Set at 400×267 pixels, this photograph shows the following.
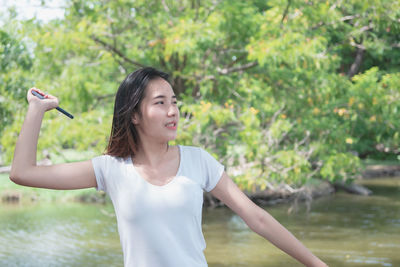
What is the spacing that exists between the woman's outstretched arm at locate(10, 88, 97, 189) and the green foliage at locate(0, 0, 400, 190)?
8.36m

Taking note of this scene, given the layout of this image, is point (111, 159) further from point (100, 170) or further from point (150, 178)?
point (150, 178)

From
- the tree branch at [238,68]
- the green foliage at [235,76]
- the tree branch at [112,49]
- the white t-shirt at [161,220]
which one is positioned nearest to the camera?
the white t-shirt at [161,220]

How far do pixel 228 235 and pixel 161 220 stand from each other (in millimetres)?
11192

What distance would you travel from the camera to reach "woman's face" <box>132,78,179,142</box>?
213 cm

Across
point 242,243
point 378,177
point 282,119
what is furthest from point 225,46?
point 378,177

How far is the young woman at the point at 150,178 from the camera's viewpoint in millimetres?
1988

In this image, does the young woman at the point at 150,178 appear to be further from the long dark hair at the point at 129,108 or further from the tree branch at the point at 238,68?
the tree branch at the point at 238,68

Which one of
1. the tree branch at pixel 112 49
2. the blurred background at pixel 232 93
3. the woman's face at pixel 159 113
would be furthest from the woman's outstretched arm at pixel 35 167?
the tree branch at pixel 112 49

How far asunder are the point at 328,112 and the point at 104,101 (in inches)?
186

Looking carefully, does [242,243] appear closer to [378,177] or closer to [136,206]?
[136,206]

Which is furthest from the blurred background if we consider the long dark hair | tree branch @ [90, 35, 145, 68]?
the long dark hair

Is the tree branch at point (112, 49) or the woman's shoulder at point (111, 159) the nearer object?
the woman's shoulder at point (111, 159)

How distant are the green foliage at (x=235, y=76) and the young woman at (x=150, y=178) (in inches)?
325

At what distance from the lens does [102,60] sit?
40.7 feet
